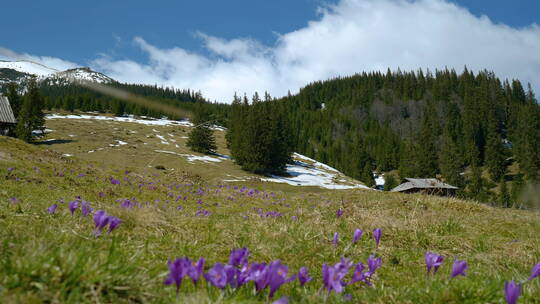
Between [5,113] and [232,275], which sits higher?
[5,113]

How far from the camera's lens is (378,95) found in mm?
175500

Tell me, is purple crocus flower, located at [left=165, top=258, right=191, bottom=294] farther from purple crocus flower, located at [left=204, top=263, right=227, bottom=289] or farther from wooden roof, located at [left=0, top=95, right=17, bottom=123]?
wooden roof, located at [left=0, top=95, right=17, bottom=123]

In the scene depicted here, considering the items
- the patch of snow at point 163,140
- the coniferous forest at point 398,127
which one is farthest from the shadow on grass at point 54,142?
the patch of snow at point 163,140

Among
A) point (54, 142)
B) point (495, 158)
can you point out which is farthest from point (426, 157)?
point (54, 142)

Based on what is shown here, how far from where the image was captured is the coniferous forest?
7538 centimetres

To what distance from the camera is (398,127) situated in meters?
154

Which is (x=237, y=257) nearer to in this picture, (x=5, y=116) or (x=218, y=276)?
(x=218, y=276)

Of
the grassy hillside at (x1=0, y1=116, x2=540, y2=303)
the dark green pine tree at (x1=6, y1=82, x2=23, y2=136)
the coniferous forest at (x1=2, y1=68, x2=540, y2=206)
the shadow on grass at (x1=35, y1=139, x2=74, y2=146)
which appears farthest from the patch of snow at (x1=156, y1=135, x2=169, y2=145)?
the grassy hillside at (x1=0, y1=116, x2=540, y2=303)

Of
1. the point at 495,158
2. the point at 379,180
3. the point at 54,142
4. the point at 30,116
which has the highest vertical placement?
the point at 495,158

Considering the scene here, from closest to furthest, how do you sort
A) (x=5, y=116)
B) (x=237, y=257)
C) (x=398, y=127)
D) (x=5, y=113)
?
1. (x=237, y=257)
2. (x=5, y=116)
3. (x=5, y=113)
4. (x=398, y=127)

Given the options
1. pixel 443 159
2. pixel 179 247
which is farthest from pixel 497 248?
pixel 443 159

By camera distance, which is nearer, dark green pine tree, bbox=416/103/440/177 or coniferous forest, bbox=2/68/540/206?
coniferous forest, bbox=2/68/540/206

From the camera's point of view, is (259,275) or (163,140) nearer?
(259,275)

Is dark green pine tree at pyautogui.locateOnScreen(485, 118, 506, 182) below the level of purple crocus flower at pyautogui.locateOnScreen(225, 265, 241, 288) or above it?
above
